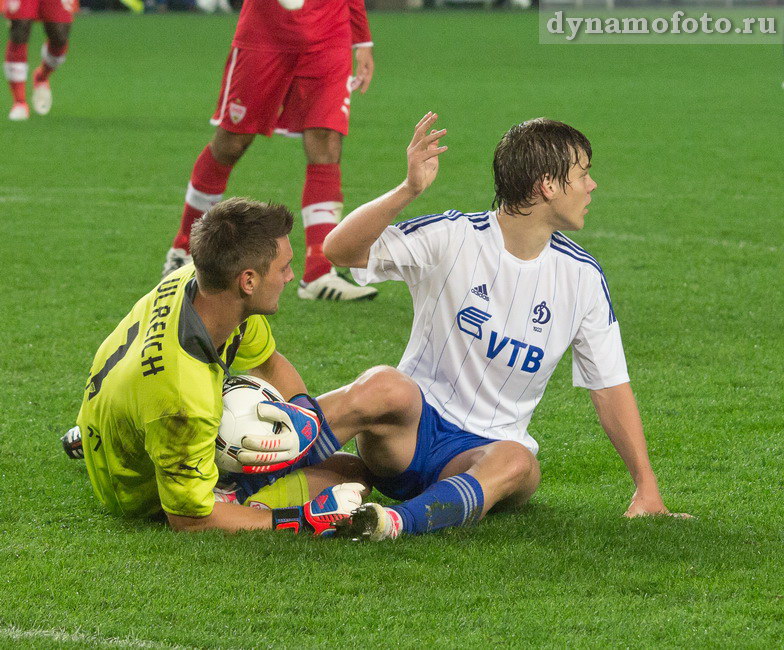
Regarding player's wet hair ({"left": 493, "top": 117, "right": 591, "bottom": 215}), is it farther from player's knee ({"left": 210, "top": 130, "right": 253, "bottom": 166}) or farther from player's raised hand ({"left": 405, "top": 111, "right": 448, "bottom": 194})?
player's knee ({"left": 210, "top": 130, "right": 253, "bottom": 166})

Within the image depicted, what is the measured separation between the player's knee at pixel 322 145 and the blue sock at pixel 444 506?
345 cm

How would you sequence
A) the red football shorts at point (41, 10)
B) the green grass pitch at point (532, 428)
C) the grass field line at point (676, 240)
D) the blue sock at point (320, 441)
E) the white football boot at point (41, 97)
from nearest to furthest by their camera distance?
1. the green grass pitch at point (532, 428)
2. the blue sock at point (320, 441)
3. the grass field line at point (676, 240)
4. the red football shorts at point (41, 10)
5. the white football boot at point (41, 97)

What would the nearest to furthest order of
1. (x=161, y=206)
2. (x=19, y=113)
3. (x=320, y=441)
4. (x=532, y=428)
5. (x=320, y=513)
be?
1. (x=320, y=513)
2. (x=320, y=441)
3. (x=532, y=428)
4. (x=161, y=206)
5. (x=19, y=113)

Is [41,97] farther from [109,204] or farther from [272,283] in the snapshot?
[272,283]

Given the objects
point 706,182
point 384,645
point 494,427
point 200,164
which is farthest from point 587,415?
point 706,182

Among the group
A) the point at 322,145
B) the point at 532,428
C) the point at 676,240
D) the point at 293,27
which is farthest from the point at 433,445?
the point at 676,240

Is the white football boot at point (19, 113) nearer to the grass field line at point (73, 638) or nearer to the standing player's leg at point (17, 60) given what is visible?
the standing player's leg at point (17, 60)

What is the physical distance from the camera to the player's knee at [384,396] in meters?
3.54

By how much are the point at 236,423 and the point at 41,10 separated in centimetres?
1120

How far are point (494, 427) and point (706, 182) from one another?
6861 mm

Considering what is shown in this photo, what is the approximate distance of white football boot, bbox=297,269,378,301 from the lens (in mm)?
6625

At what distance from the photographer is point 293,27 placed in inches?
259

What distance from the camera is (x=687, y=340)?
581 centimetres

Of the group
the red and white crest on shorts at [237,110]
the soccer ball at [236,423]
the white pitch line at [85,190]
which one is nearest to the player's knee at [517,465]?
the soccer ball at [236,423]
